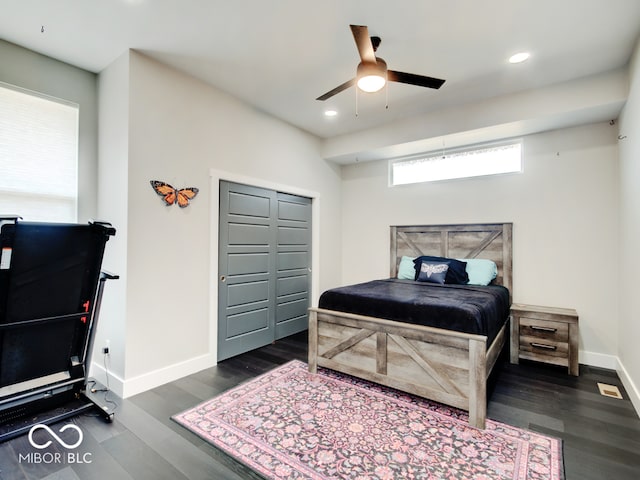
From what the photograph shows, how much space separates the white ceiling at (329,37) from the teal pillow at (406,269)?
2.26 meters

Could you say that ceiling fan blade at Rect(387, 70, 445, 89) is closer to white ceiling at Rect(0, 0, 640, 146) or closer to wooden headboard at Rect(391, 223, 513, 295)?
white ceiling at Rect(0, 0, 640, 146)

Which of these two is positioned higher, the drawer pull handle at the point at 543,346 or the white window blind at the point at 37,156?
the white window blind at the point at 37,156

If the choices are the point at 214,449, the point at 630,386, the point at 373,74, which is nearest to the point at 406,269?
the point at 630,386

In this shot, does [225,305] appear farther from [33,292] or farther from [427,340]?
[427,340]

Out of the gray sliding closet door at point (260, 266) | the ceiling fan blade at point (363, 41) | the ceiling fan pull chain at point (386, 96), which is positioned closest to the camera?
the ceiling fan blade at point (363, 41)

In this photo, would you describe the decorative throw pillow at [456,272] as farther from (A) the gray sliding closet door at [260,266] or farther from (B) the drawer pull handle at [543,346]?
(A) the gray sliding closet door at [260,266]

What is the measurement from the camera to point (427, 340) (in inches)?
101

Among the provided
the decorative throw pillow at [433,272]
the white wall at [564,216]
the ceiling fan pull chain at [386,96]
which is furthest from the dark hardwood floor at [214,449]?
the ceiling fan pull chain at [386,96]

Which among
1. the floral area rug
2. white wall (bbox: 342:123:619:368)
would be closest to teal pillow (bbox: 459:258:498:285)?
white wall (bbox: 342:123:619:368)

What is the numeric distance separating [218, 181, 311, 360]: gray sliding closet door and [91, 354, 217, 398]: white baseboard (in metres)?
0.27

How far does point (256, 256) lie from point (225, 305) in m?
0.72

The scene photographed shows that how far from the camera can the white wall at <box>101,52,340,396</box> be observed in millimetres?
2832

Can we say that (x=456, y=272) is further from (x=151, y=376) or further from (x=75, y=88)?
(x=75, y=88)

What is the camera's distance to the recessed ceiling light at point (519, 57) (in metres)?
2.80
